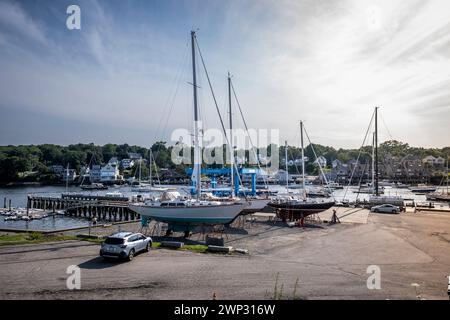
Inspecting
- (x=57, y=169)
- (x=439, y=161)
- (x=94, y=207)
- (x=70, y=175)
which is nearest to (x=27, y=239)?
(x=94, y=207)

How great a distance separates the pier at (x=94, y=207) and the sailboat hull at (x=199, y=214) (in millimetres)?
22689

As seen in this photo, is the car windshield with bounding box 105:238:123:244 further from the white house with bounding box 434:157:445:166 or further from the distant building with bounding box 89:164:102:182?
the white house with bounding box 434:157:445:166

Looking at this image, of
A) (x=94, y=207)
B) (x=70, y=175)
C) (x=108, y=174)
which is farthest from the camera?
Result: (x=70, y=175)

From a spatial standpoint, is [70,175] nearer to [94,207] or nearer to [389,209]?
[94,207]

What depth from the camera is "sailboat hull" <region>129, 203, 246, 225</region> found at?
92.7 ft

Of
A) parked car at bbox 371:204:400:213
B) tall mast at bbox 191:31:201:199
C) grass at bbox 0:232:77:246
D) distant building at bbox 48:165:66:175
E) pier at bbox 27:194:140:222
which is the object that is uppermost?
tall mast at bbox 191:31:201:199

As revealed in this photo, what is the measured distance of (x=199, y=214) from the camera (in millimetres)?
28297

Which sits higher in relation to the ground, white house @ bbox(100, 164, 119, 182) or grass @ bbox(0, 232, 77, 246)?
white house @ bbox(100, 164, 119, 182)

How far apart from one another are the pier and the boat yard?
105 feet

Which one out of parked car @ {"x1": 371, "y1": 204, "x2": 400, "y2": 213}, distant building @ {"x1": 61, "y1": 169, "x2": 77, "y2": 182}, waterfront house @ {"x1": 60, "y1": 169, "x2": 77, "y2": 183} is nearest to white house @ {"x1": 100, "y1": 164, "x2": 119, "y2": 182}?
waterfront house @ {"x1": 60, "y1": 169, "x2": 77, "y2": 183}

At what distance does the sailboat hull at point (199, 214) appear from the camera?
28.2m

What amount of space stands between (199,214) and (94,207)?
3814cm

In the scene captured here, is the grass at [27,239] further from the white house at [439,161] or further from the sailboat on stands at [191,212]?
the white house at [439,161]

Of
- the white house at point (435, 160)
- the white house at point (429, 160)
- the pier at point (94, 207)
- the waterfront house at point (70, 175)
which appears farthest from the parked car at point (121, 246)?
the white house at point (435, 160)
